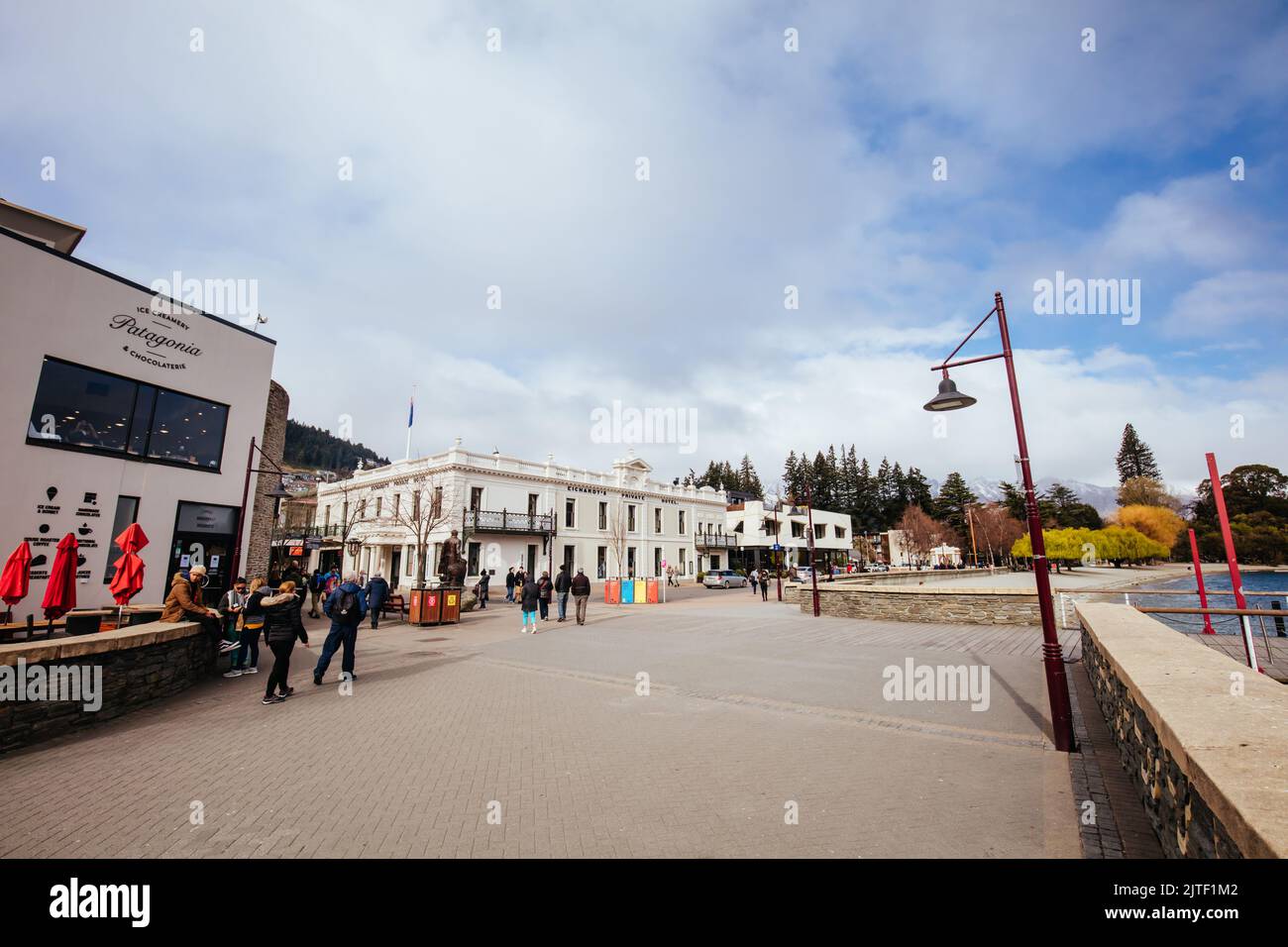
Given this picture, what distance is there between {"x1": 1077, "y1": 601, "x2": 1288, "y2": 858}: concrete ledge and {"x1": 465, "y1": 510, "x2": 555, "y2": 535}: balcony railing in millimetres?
33790

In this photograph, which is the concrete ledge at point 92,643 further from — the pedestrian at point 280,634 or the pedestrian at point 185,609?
the pedestrian at point 280,634

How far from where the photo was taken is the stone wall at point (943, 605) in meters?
16.0

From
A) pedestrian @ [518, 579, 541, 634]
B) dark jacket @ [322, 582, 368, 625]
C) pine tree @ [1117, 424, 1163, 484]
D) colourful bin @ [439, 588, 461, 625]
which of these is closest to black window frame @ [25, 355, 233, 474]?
colourful bin @ [439, 588, 461, 625]

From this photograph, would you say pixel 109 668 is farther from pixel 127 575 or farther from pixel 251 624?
pixel 251 624

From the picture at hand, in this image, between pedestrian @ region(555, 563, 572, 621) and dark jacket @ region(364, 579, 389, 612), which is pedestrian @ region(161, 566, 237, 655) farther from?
pedestrian @ region(555, 563, 572, 621)

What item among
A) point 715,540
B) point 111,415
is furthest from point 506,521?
point 715,540

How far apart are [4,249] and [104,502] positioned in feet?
19.3

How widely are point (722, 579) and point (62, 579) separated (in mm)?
37552

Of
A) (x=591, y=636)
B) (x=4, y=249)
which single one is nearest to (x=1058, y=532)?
(x=591, y=636)

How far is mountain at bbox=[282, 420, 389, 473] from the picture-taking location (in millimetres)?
162250

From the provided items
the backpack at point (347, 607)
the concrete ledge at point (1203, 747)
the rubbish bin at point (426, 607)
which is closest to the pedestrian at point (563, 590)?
the rubbish bin at point (426, 607)

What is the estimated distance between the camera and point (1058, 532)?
2018 inches

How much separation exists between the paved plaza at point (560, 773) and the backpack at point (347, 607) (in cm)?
120
